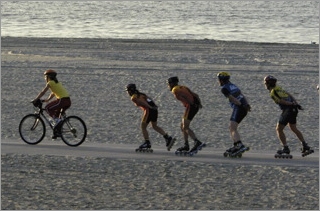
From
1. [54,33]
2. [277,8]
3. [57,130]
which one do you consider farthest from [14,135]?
[277,8]

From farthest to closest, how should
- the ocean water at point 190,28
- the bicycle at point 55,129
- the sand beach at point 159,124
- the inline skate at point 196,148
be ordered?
the ocean water at point 190,28 → the bicycle at point 55,129 → the inline skate at point 196,148 → the sand beach at point 159,124

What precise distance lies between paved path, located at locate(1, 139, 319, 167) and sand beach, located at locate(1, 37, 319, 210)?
0.37m

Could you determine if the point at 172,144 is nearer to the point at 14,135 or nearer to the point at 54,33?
the point at 14,135

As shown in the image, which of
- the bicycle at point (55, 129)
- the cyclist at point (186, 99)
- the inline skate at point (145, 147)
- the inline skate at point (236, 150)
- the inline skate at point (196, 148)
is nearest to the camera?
the inline skate at point (236, 150)

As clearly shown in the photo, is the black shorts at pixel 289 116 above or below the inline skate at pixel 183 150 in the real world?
above

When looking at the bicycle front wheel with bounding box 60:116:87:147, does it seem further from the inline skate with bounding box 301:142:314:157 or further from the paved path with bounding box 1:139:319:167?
the inline skate with bounding box 301:142:314:157

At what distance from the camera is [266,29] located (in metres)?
72.8

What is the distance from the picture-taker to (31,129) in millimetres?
21078

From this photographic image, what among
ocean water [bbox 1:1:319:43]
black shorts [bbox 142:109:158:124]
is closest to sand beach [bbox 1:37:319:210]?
black shorts [bbox 142:109:158:124]

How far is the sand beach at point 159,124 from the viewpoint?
16.9 m

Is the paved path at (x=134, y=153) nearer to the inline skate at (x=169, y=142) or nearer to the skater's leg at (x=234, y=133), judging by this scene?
the inline skate at (x=169, y=142)

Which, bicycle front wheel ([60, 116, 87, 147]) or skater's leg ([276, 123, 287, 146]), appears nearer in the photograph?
skater's leg ([276, 123, 287, 146])

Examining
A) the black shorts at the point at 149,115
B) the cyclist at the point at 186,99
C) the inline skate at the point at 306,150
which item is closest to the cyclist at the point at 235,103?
the cyclist at the point at 186,99

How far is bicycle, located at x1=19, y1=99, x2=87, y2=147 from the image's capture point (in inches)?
819
